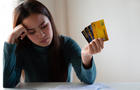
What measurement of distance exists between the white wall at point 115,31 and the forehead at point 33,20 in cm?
113

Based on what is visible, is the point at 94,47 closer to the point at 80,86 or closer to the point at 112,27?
the point at 80,86

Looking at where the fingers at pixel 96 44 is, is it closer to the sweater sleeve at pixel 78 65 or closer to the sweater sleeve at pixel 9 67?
Answer: the sweater sleeve at pixel 78 65

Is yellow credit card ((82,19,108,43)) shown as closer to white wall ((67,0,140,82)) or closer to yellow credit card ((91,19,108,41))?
yellow credit card ((91,19,108,41))

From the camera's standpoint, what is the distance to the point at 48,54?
37.6 inches

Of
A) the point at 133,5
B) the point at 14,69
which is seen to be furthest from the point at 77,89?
the point at 133,5

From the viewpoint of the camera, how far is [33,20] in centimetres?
77

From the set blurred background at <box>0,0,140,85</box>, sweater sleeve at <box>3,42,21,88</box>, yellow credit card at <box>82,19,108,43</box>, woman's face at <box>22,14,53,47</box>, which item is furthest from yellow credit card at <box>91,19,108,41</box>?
blurred background at <box>0,0,140,85</box>

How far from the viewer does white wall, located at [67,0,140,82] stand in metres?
1.79

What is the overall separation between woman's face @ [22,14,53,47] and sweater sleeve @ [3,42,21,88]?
0.11 m

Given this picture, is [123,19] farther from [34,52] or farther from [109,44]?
[34,52]

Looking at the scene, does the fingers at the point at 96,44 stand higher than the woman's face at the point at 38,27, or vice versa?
the woman's face at the point at 38,27

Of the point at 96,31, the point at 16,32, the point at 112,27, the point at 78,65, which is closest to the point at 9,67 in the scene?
the point at 16,32

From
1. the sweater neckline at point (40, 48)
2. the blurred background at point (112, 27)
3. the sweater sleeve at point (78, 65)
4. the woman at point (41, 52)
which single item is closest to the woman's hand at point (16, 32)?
the woman at point (41, 52)

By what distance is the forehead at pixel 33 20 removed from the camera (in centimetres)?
77
